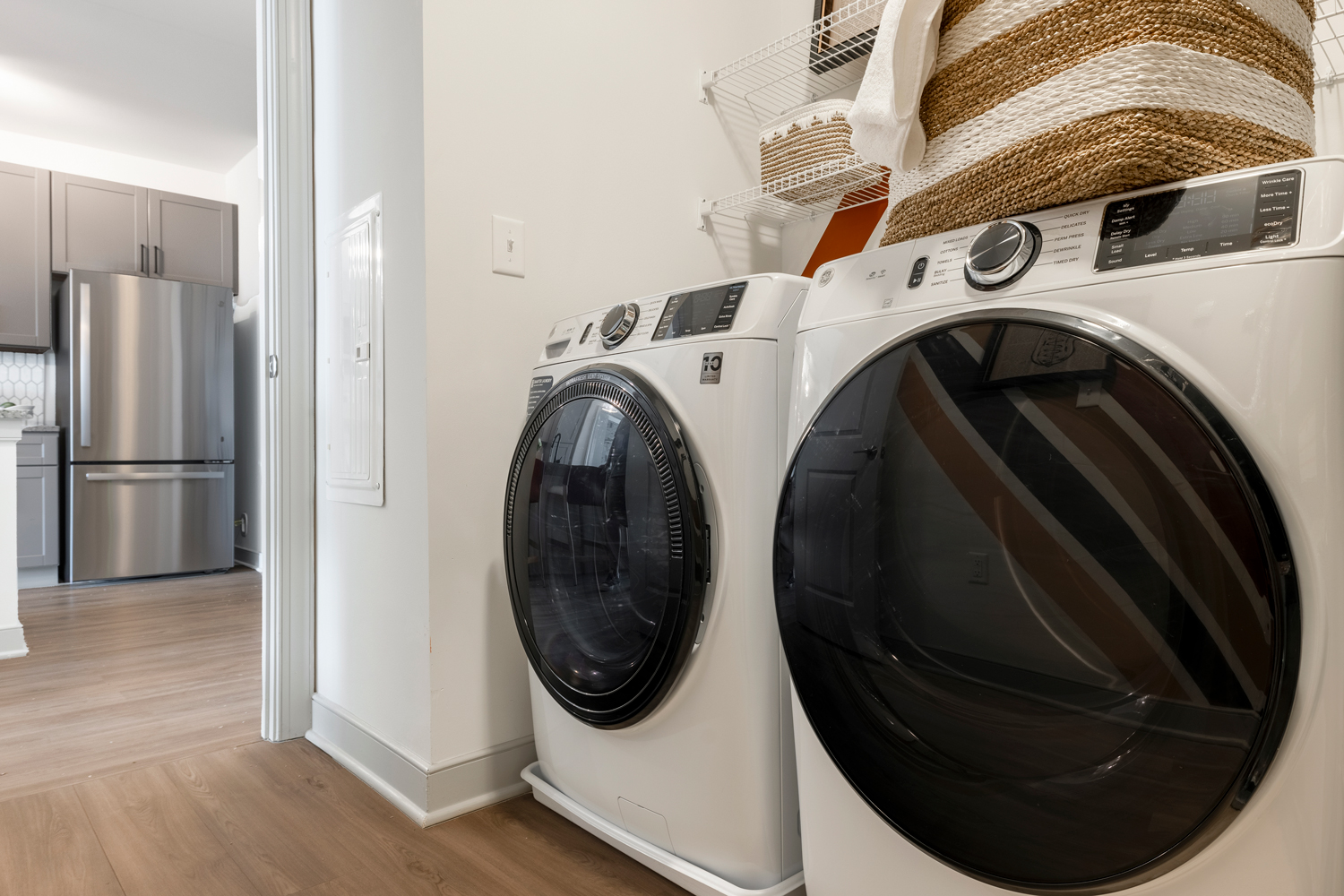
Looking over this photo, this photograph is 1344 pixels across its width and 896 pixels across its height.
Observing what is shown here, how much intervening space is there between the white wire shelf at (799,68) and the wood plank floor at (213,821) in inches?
65.8

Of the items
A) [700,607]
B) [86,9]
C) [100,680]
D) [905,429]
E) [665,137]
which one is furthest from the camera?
[86,9]

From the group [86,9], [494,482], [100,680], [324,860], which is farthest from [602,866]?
[86,9]

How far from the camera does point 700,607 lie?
1.04 meters

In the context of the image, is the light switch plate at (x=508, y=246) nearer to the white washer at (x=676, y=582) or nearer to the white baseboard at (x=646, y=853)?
the white washer at (x=676, y=582)

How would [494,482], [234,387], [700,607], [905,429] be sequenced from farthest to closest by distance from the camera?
1. [234,387]
2. [494,482]
3. [700,607]
4. [905,429]

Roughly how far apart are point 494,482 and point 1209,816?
1.18 meters

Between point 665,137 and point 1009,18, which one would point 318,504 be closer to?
point 665,137

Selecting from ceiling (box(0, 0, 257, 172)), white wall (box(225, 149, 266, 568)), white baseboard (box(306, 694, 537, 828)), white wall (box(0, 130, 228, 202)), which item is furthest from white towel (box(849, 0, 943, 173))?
white wall (box(0, 130, 228, 202))

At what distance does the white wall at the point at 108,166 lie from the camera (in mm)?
4531

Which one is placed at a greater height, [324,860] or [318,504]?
[318,504]

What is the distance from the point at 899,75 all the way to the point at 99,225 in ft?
16.8

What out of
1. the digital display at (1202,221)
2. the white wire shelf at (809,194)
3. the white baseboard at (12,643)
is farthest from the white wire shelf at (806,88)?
the white baseboard at (12,643)

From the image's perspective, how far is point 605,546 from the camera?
1157mm

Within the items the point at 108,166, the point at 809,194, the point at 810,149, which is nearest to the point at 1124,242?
the point at 810,149
